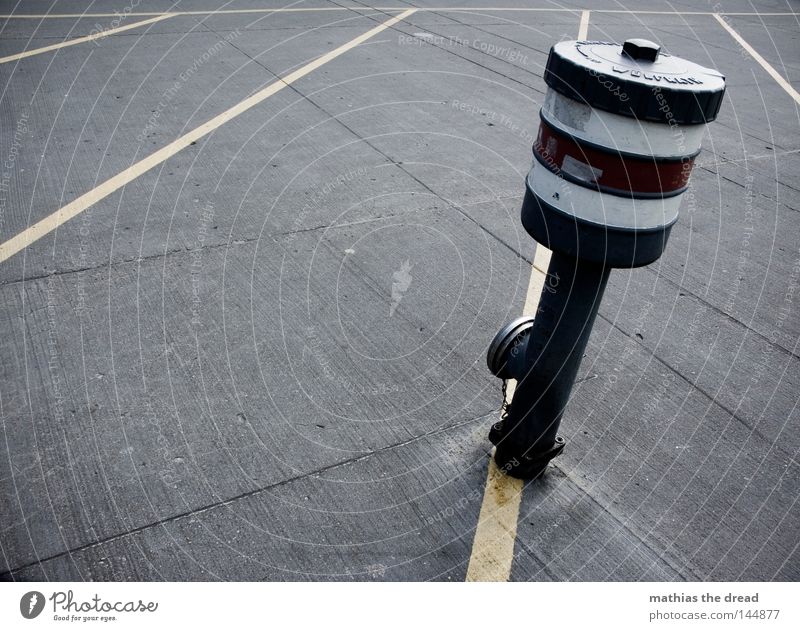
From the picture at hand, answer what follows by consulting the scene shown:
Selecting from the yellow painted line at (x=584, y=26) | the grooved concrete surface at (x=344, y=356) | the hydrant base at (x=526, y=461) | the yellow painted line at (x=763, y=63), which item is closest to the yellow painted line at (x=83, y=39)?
the grooved concrete surface at (x=344, y=356)

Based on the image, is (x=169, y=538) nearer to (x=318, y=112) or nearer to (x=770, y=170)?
(x=318, y=112)

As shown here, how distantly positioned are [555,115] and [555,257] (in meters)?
0.53

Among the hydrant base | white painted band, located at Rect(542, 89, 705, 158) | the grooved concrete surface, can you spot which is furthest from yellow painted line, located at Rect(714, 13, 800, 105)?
white painted band, located at Rect(542, 89, 705, 158)

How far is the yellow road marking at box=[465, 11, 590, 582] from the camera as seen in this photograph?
9.12ft

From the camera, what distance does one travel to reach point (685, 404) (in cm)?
373

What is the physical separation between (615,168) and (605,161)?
0.04 meters

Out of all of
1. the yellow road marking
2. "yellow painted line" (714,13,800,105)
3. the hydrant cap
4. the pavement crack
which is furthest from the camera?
"yellow painted line" (714,13,800,105)

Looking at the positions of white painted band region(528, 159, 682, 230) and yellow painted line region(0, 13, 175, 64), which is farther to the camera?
yellow painted line region(0, 13, 175, 64)

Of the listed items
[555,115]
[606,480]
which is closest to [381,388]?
[606,480]

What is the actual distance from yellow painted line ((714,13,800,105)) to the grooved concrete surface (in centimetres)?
267

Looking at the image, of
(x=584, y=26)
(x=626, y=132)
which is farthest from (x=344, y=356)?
(x=584, y=26)

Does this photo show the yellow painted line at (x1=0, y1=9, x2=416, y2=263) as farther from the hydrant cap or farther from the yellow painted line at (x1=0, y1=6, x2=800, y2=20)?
the hydrant cap

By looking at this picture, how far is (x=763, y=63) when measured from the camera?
10.8 meters

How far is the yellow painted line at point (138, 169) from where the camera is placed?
15.4 ft
